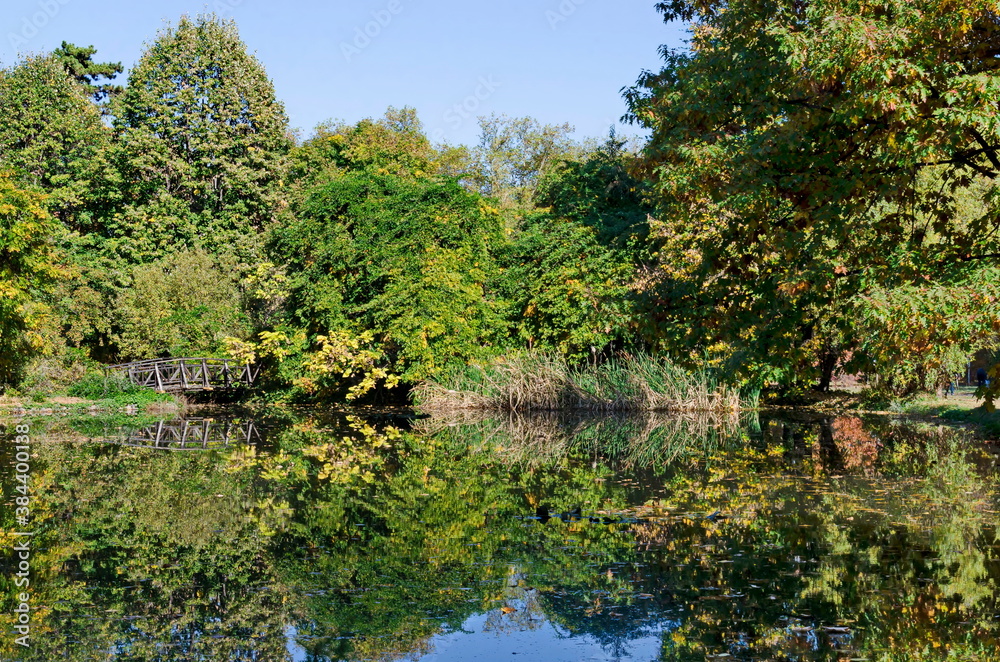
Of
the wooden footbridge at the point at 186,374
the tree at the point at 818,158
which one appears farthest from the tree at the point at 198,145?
the tree at the point at 818,158

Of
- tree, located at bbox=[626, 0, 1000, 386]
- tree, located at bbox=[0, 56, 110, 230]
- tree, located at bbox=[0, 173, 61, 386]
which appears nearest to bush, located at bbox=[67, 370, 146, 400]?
tree, located at bbox=[0, 173, 61, 386]

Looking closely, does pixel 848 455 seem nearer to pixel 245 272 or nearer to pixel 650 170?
pixel 650 170

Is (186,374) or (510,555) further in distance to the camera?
(186,374)

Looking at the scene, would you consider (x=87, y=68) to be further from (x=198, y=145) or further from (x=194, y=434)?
(x=194, y=434)

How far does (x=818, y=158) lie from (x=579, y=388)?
1448cm

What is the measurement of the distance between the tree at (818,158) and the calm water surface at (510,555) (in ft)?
6.58

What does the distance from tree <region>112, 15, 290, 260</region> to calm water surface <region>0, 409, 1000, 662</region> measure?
20994 millimetres

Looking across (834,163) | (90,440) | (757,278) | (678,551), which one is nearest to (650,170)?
(757,278)

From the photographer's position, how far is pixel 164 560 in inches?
311

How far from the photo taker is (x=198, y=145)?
35.7 m

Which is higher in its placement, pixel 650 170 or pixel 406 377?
pixel 650 170

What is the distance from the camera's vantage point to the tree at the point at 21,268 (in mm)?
23344

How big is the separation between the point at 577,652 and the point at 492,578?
68.8 inches

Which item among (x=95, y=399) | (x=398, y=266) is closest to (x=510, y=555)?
(x=398, y=266)
